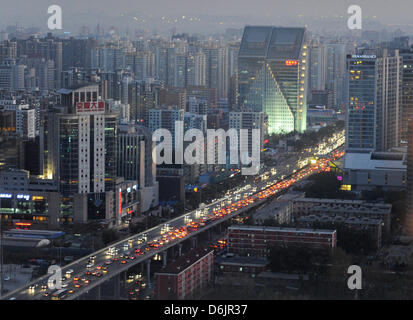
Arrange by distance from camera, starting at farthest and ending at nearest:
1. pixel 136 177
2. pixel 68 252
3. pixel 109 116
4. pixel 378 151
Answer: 1. pixel 378 151
2. pixel 136 177
3. pixel 109 116
4. pixel 68 252

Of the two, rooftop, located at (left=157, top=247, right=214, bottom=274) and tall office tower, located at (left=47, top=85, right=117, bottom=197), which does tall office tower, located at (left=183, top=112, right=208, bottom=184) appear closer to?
tall office tower, located at (left=47, top=85, right=117, bottom=197)

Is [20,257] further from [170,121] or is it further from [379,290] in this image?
[170,121]

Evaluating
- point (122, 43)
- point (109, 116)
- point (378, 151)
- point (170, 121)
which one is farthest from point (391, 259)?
point (122, 43)

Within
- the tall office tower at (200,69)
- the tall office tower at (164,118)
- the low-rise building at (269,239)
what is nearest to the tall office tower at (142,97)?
the tall office tower at (164,118)
